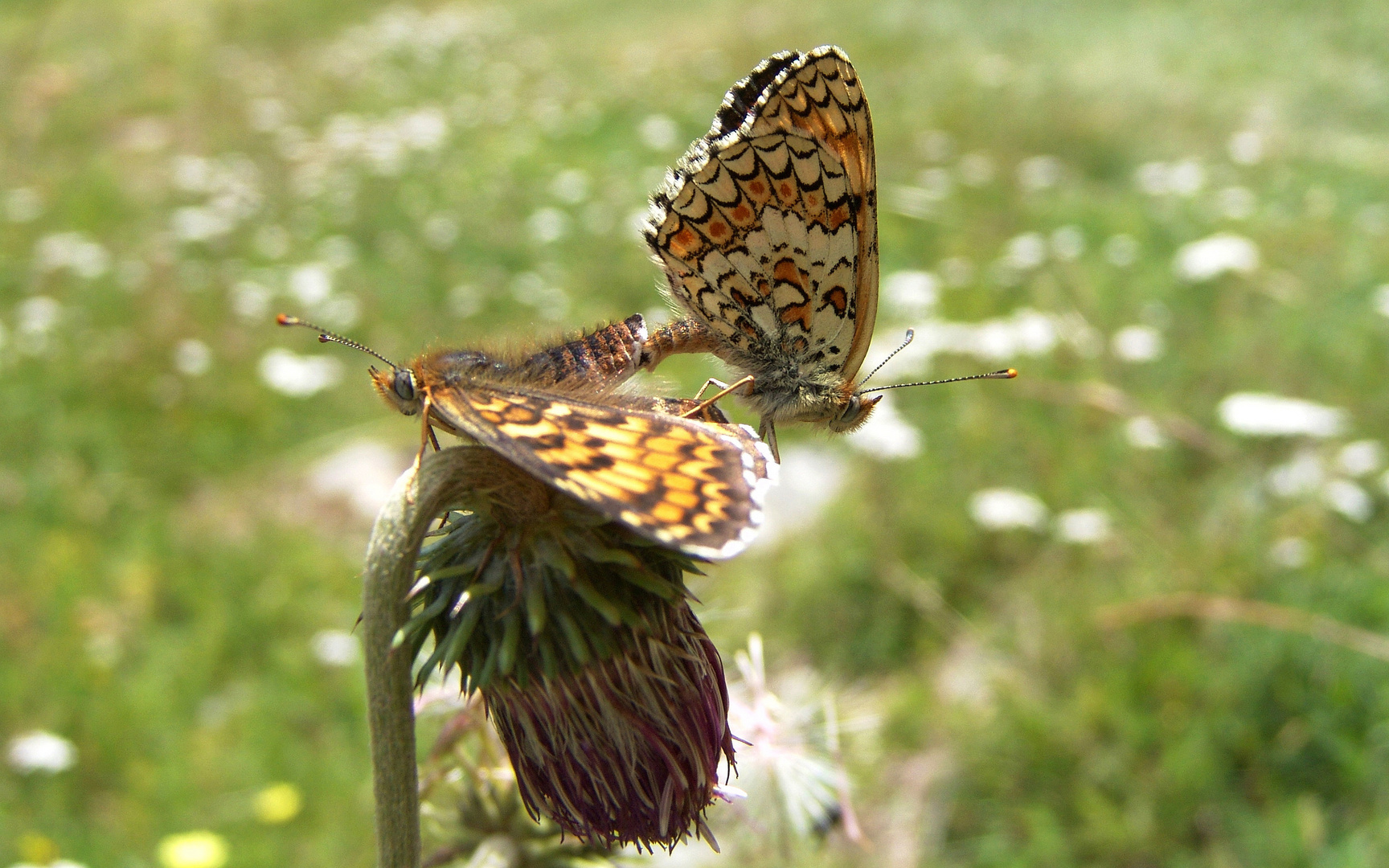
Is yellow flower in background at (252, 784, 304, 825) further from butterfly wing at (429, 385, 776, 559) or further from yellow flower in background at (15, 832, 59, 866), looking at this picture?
butterfly wing at (429, 385, 776, 559)

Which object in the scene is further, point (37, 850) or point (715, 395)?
point (37, 850)

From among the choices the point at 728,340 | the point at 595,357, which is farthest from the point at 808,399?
the point at 595,357

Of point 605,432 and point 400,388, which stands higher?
point 400,388

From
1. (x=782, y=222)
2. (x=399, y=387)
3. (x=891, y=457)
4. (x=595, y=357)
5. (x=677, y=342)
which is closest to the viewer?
(x=399, y=387)

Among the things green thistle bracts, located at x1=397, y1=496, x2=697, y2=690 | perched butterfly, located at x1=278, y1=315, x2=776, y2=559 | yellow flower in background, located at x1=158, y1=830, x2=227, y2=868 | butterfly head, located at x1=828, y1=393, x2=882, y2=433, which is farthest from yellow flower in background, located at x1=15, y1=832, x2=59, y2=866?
butterfly head, located at x1=828, y1=393, x2=882, y2=433

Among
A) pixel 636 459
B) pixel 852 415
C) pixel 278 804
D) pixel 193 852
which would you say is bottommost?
pixel 278 804

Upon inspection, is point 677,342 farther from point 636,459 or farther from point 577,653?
point 577,653

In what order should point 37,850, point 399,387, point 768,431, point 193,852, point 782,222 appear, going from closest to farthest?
1. point 399,387
2. point 782,222
3. point 768,431
4. point 37,850
5. point 193,852

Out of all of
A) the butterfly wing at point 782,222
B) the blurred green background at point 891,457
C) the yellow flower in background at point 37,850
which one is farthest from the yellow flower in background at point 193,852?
the butterfly wing at point 782,222
